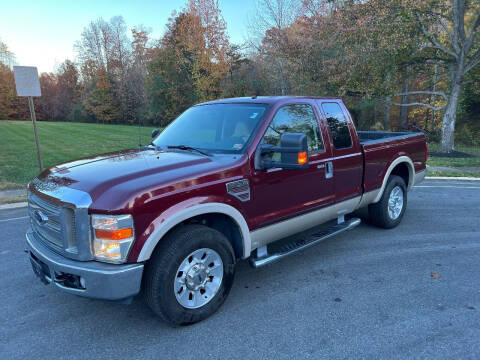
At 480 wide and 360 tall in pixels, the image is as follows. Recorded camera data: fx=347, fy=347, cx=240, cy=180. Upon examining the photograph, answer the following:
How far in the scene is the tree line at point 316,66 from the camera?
13797 millimetres

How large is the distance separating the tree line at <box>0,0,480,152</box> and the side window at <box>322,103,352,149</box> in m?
2.71

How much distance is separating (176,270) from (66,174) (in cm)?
131

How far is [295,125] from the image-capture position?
3.92m

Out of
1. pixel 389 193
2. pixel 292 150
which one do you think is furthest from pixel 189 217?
pixel 389 193

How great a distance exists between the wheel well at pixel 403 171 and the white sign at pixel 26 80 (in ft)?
24.7

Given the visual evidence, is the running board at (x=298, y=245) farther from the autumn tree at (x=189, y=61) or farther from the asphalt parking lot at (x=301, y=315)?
the autumn tree at (x=189, y=61)

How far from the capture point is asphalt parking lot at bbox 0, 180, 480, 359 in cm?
273

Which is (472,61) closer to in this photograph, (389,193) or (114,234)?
(389,193)

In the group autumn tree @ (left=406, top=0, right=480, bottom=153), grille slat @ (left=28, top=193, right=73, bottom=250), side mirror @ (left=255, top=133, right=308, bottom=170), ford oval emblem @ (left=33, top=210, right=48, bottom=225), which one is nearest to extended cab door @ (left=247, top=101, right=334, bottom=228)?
side mirror @ (left=255, top=133, right=308, bottom=170)

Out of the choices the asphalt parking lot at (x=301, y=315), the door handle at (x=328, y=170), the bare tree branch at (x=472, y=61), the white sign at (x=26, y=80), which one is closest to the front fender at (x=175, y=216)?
the asphalt parking lot at (x=301, y=315)

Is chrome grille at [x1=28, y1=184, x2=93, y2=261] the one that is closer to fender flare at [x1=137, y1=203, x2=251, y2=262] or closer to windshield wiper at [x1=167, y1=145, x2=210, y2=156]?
fender flare at [x1=137, y1=203, x2=251, y2=262]

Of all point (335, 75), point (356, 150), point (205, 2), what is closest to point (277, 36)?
point (335, 75)

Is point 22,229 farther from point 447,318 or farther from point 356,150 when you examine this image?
point 447,318

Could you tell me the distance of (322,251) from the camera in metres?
4.68
